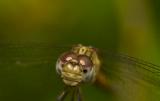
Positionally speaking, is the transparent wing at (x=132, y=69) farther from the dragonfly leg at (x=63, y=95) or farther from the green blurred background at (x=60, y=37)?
the dragonfly leg at (x=63, y=95)

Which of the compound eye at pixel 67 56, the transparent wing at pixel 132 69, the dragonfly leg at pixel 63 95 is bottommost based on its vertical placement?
the dragonfly leg at pixel 63 95

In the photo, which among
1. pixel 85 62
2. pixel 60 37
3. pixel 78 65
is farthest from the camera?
pixel 60 37

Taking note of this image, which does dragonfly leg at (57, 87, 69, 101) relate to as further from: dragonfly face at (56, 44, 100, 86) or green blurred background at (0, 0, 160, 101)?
dragonfly face at (56, 44, 100, 86)

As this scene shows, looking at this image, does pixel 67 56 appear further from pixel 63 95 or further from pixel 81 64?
pixel 63 95

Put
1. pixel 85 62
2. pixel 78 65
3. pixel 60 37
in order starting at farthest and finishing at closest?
pixel 60 37 → pixel 85 62 → pixel 78 65

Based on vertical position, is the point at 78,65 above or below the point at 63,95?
above

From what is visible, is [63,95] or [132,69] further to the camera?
[63,95]

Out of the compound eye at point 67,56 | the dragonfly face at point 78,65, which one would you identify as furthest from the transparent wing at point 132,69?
the compound eye at point 67,56

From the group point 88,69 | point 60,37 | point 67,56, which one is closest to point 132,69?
point 88,69
